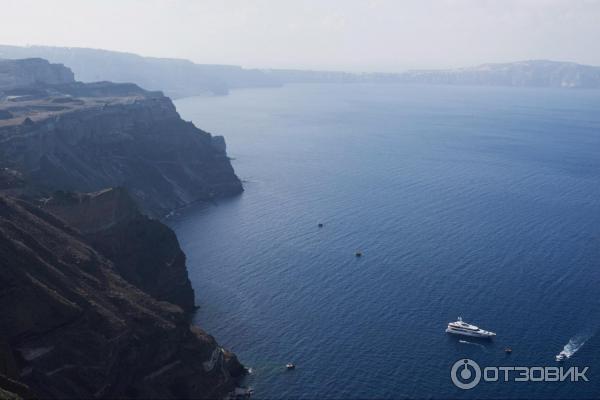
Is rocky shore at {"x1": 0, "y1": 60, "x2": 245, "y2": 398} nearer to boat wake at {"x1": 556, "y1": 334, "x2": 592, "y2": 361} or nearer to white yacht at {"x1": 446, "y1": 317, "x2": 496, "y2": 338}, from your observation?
white yacht at {"x1": 446, "y1": 317, "x2": 496, "y2": 338}

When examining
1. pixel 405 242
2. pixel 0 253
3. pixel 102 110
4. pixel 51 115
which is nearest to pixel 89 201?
pixel 0 253

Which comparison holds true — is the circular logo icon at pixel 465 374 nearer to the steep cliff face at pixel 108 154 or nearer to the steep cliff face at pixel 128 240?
the steep cliff face at pixel 128 240

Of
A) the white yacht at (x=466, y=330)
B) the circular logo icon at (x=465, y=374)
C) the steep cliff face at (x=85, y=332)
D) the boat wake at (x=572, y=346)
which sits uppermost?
the steep cliff face at (x=85, y=332)

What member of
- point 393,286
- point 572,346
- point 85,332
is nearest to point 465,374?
point 572,346

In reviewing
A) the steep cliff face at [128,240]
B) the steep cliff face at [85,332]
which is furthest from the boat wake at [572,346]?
the steep cliff face at [128,240]

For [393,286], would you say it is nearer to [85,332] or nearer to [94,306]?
[94,306]

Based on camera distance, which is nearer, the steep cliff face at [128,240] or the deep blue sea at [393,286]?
the deep blue sea at [393,286]
